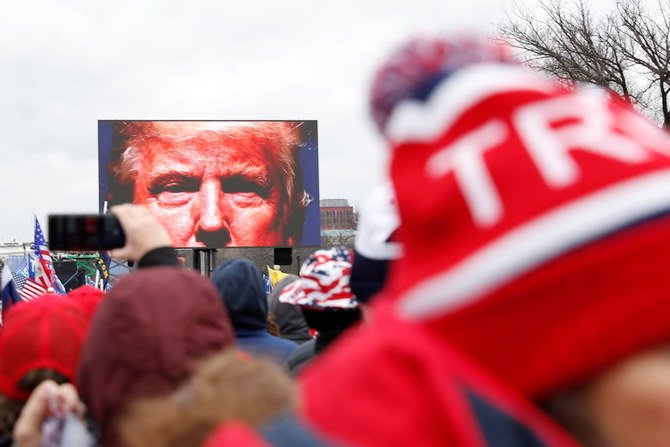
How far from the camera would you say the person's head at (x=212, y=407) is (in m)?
1.08

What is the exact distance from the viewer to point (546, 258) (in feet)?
2.60

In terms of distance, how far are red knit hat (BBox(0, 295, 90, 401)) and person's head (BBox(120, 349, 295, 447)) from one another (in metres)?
1.71

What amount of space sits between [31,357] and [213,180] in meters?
25.7

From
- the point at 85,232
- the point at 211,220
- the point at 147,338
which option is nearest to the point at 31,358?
the point at 85,232

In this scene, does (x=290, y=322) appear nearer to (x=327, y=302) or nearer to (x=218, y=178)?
(x=327, y=302)

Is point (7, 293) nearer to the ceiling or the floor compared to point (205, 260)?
nearer to the ceiling

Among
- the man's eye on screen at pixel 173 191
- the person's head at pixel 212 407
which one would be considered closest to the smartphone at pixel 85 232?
the person's head at pixel 212 407

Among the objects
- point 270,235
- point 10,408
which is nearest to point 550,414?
point 10,408

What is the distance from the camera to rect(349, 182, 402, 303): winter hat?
2.85 metres

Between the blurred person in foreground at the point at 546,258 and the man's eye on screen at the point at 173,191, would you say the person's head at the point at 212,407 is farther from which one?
the man's eye on screen at the point at 173,191

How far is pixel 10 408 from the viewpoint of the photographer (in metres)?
2.76

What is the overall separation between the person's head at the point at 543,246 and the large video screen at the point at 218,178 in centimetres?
2707

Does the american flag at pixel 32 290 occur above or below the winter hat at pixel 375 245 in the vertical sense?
below

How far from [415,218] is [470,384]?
17 centimetres
